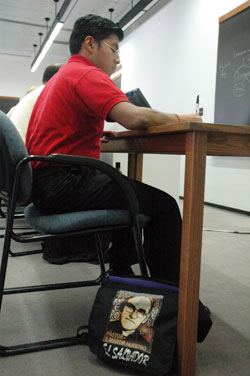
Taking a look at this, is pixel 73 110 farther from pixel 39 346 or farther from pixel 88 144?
pixel 39 346

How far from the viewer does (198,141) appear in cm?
86

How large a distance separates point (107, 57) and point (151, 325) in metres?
0.97

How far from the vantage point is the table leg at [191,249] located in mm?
867

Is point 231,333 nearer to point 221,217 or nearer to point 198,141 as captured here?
point 198,141

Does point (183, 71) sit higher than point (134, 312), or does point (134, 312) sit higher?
point (183, 71)

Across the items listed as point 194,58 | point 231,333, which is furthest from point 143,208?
point 194,58

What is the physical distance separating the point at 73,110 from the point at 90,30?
0.38 metres

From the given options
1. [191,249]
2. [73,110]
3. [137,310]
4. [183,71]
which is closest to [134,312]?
[137,310]

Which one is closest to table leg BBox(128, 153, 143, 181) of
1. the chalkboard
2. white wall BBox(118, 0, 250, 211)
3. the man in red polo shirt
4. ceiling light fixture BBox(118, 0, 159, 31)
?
the man in red polo shirt

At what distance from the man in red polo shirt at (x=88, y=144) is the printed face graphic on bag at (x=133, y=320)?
0.67ft

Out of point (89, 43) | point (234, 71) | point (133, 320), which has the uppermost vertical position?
point (234, 71)

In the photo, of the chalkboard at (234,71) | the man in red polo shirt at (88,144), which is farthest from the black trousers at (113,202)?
the chalkboard at (234,71)

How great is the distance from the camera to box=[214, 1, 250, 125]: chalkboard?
353 cm

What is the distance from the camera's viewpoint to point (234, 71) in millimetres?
3719
